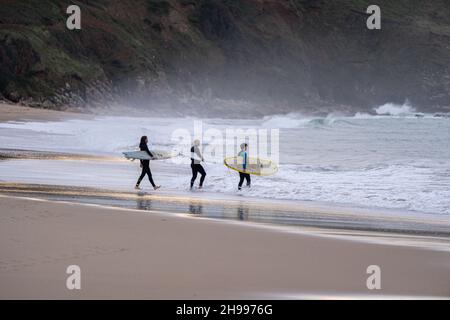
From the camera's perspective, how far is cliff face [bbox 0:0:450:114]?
71.6 meters

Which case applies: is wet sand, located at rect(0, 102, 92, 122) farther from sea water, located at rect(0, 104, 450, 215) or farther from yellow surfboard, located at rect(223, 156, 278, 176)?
yellow surfboard, located at rect(223, 156, 278, 176)

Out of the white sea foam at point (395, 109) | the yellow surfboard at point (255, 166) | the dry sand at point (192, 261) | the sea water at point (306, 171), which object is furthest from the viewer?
the white sea foam at point (395, 109)

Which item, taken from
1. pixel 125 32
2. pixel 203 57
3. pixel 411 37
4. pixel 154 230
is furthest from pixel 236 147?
pixel 411 37

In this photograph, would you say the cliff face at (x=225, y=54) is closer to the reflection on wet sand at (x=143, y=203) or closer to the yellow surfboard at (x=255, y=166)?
the yellow surfboard at (x=255, y=166)

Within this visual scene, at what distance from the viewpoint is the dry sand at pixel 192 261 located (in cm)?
750

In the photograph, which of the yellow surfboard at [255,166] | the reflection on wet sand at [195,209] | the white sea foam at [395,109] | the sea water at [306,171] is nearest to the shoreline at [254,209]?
the reflection on wet sand at [195,209]

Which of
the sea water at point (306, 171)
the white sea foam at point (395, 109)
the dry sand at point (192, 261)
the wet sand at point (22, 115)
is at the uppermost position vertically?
the white sea foam at point (395, 109)

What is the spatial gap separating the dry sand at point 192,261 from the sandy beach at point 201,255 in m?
0.01

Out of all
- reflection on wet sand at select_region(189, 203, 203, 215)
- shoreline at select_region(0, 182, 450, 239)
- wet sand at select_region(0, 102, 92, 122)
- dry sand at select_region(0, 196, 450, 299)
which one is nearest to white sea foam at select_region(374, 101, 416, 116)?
wet sand at select_region(0, 102, 92, 122)

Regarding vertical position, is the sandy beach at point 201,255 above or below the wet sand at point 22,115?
below

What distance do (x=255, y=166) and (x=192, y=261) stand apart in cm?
1197

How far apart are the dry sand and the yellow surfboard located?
25.6 ft

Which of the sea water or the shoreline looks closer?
the shoreline

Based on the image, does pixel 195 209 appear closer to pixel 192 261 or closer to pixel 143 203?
pixel 143 203
